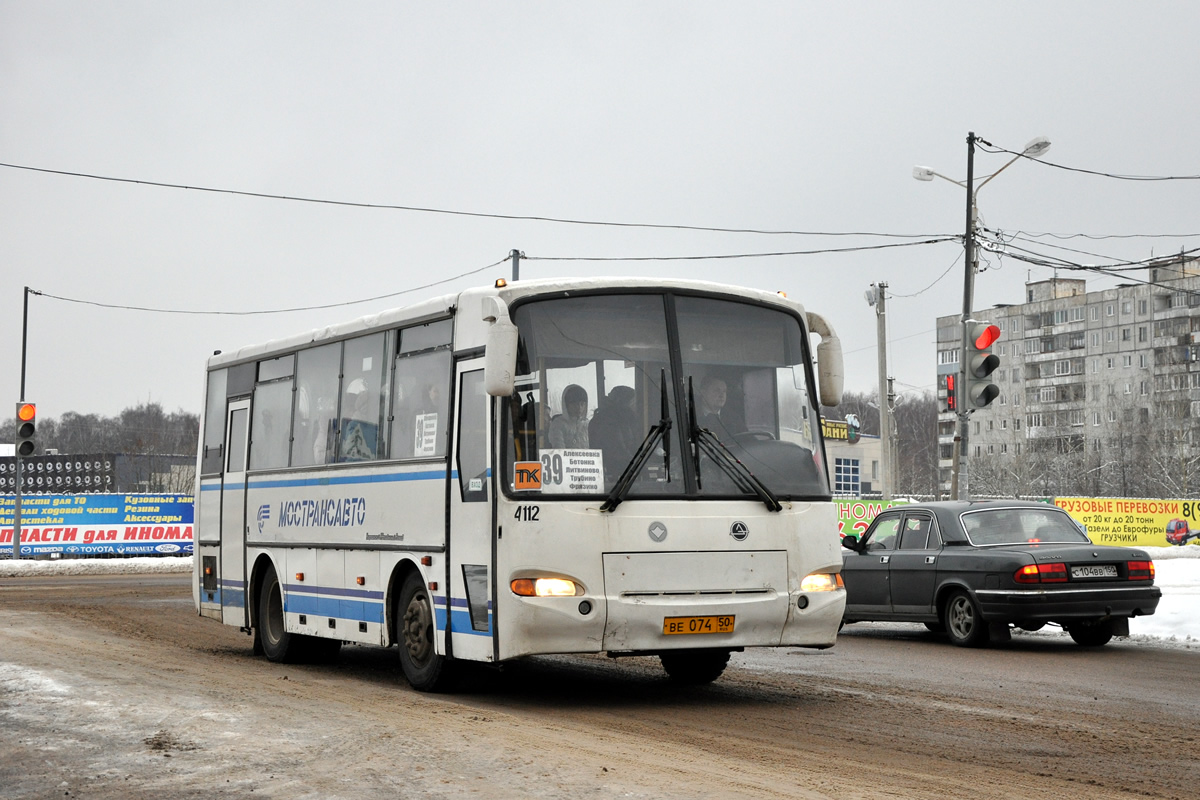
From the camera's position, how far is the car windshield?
54.0 feet

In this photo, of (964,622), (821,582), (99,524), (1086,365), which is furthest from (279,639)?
(1086,365)

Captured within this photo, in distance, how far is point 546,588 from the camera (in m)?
10.4

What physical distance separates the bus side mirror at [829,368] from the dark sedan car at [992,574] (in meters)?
4.91

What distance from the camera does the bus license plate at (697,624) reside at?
10570 mm

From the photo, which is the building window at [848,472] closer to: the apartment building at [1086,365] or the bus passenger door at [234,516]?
the apartment building at [1086,365]

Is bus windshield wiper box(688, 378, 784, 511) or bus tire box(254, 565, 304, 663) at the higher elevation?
bus windshield wiper box(688, 378, 784, 511)

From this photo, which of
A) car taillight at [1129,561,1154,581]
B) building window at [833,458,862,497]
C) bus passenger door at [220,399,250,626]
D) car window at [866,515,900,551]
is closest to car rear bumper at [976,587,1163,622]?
car taillight at [1129,561,1154,581]

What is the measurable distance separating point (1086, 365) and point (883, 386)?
3640 inches

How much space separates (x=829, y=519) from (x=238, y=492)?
703 cm

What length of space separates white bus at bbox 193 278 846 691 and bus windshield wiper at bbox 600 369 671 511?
1cm

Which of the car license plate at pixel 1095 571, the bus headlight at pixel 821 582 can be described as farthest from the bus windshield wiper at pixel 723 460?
the car license plate at pixel 1095 571

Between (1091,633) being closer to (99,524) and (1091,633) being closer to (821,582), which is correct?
(821,582)

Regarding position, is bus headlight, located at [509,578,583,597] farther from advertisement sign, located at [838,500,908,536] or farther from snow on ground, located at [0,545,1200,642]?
advertisement sign, located at [838,500,908,536]

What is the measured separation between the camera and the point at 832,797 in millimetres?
6941
